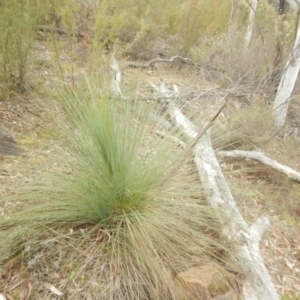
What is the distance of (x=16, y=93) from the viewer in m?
2.90

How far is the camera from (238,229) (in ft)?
5.49

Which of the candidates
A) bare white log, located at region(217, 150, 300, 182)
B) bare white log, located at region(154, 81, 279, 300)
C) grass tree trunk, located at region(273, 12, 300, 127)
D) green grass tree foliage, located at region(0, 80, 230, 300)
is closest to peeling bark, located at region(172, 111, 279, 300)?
bare white log, located at region(154, 81, 279, 300)

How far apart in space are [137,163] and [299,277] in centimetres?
121

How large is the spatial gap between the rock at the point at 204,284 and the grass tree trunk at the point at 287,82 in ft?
8.24

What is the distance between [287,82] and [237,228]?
103 inches

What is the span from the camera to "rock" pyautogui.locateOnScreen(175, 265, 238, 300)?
1411mm

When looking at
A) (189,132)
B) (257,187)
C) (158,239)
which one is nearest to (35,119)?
(189,132)

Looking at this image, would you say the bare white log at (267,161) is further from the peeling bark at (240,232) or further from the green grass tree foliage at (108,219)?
the green grass tree foliage at (108,219)

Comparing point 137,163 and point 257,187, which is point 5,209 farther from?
point 257,187

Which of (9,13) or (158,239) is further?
(9,13)

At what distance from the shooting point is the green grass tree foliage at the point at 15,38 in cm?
258

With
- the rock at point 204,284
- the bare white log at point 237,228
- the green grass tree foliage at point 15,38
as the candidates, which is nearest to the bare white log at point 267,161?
the bare white log at point 237,228

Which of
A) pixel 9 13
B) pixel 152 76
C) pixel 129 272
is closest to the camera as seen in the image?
pixel 129 272

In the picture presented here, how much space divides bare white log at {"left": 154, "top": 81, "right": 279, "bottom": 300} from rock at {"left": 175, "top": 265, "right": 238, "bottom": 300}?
108 millimetres
